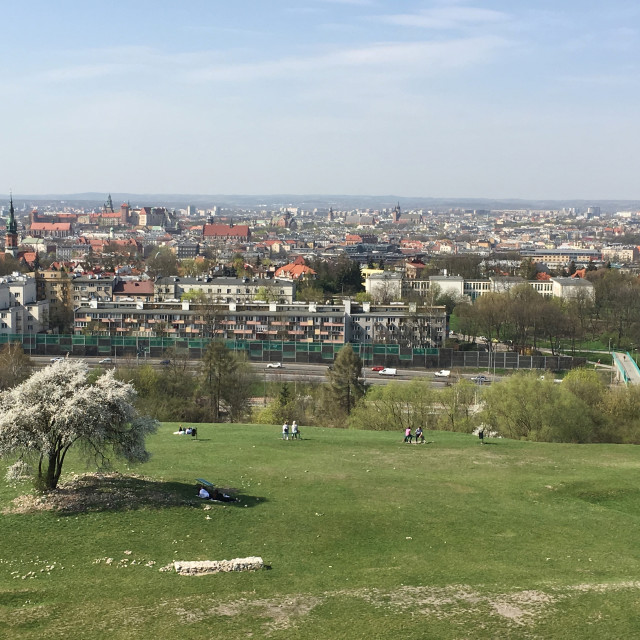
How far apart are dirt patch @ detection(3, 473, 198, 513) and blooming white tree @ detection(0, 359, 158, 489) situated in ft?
2.12

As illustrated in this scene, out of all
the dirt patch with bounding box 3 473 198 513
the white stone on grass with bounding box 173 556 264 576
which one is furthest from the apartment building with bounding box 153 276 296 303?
the white stone on grass with bounding box 173 556 264 576

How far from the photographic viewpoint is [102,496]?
934 inches

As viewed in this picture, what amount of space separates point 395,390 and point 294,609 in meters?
29.1

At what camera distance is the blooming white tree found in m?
22.9

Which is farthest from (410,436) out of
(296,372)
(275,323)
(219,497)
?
(275,323)

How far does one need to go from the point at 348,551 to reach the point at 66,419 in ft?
26.0

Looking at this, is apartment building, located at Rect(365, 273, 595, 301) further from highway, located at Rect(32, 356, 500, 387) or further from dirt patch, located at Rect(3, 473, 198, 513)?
dirt patch, located at Rect(3, 473, 198, 513)

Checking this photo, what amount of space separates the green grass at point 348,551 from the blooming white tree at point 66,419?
1682 millimetres

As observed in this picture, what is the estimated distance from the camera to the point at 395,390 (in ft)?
151

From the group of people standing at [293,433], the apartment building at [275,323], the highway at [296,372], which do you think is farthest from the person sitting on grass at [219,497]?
the apartment building at [275,323]

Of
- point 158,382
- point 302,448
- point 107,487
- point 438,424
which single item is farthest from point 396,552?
point 158,382

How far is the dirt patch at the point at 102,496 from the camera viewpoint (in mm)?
22953

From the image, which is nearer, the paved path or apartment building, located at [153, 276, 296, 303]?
the paved path

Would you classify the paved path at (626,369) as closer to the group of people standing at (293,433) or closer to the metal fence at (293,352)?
the metal fence at (293,352)
